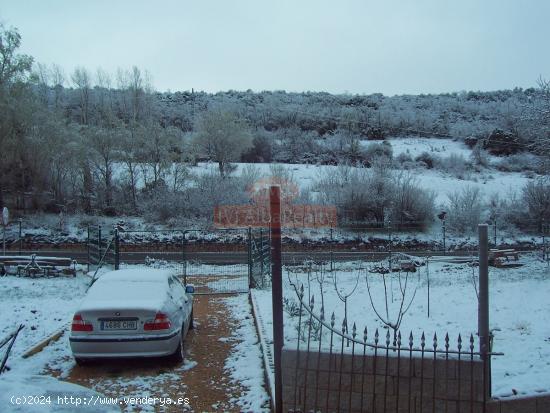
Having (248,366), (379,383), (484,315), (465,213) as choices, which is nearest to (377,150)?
(465,213)

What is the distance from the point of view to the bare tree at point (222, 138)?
4234 centimetres

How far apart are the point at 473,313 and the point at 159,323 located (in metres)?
6.33

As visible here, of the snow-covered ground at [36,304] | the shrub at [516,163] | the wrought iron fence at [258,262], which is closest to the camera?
the snow-covered ground at [36,304]

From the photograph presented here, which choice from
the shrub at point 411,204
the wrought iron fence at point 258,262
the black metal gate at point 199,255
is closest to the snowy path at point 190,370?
the wrought iron fence at point 258,262

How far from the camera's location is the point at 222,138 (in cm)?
4250

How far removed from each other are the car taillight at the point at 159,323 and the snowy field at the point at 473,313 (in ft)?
6.33

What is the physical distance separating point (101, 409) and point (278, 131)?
5428 cm

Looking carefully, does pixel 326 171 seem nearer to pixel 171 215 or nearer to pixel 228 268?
pixel 171 215

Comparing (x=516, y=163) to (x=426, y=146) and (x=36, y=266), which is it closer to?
(x=426, y=146)

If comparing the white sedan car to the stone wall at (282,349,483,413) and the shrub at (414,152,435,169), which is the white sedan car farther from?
the shrub at (414,152,435,169)

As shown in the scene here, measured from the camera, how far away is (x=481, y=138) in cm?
5359

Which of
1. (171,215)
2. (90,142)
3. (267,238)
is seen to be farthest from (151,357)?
Result: (90,142)

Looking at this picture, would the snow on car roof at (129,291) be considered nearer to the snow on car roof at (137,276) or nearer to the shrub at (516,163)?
the snow on car roof at (137,276)
